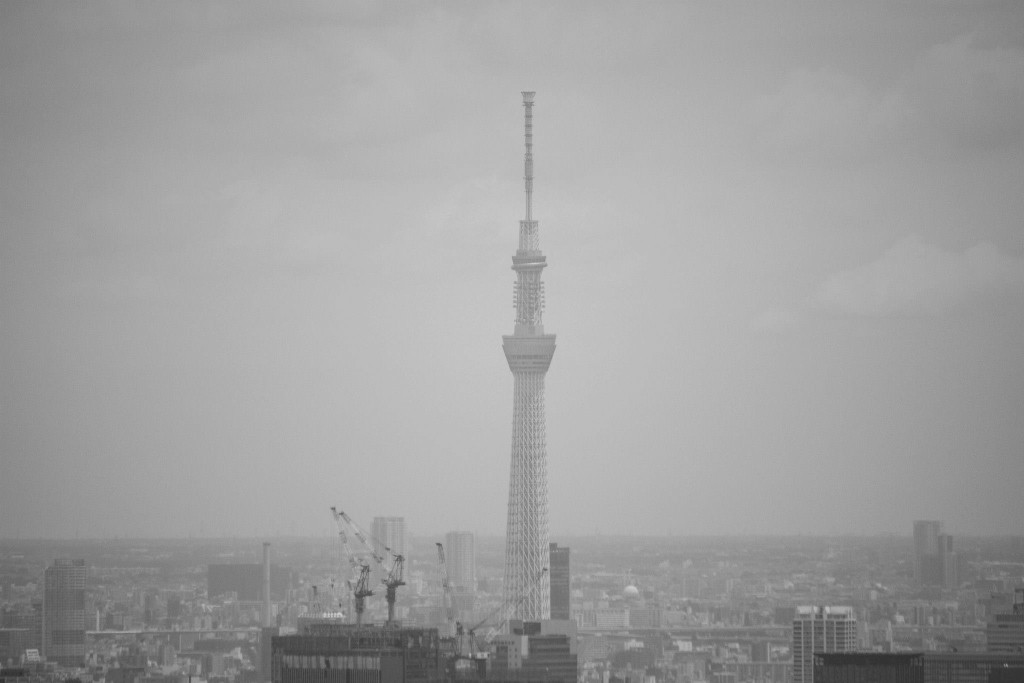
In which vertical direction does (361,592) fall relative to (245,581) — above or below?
below

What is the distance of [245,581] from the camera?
328 feet

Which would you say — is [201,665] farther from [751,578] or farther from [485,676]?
[485,676]

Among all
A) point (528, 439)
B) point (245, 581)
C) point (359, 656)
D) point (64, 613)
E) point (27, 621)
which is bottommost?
point (359, 656)

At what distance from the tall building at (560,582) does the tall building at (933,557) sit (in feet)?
47.4

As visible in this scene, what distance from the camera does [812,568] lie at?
94.7 m

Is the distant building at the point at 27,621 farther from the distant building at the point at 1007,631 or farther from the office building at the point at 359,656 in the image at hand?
the distant building at the point at 1007,631

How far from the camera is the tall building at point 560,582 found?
9500 cm

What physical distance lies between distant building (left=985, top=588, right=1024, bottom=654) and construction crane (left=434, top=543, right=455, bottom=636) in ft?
55.8

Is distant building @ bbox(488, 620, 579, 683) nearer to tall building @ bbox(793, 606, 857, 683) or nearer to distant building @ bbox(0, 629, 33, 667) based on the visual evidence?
tall building @ bbox(793, 606, 857, 683)

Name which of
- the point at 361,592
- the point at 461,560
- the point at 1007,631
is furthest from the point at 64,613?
→ the point at 1007,631

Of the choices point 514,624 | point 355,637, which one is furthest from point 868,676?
point 514,624

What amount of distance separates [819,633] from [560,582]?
14969mm

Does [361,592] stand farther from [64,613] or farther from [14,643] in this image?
[64,613]

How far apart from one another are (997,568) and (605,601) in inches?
960
